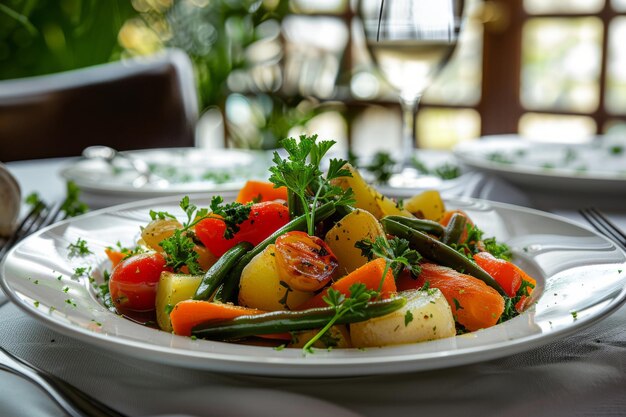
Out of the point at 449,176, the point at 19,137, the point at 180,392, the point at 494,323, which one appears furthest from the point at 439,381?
the point at 19,137

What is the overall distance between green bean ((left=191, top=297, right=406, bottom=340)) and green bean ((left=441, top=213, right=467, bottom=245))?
1.30 feet

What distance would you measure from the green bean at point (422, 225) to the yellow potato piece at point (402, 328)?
1.08ft

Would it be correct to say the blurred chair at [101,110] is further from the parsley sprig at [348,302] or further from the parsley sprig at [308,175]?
the parsley sprig at [348,302]

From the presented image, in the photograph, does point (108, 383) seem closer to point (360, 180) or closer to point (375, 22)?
point (360, 180)

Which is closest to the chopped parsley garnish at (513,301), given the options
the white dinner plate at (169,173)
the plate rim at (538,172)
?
the plate rim at (538,172)

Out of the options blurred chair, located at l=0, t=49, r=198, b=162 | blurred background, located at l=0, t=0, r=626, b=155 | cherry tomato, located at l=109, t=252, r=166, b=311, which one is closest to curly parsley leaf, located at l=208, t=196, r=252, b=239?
cherry tomato, located at l=109, t=252, r=166, b=311

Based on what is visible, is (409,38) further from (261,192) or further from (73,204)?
(73,204)

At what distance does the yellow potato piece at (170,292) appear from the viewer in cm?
104

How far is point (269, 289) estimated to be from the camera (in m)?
1.00

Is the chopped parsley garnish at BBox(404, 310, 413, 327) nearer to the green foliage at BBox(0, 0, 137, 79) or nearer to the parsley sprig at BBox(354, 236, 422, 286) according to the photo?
the parsley sprig at BBox(354, 236, 422, 286)

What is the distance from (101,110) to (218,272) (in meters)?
2.68

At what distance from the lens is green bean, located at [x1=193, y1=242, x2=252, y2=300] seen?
105 centimetres

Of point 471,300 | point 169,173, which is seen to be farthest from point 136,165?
point 471,300

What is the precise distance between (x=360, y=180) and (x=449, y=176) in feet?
2.72
